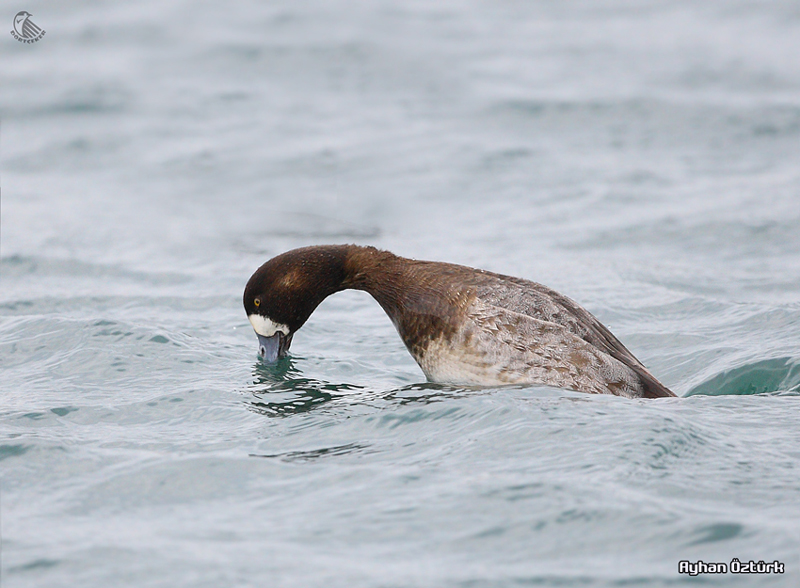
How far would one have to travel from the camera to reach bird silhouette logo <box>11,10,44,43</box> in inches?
676

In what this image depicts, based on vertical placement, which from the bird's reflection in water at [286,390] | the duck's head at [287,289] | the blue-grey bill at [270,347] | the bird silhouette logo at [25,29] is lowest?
the bird's reflection in water at [286,390]

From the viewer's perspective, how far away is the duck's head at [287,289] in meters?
7.36

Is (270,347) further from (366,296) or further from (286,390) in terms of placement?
(366,296)

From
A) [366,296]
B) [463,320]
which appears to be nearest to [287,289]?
[463,320]

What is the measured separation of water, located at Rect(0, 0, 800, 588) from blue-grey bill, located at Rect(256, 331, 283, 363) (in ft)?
0.45

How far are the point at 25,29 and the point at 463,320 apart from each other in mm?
13463

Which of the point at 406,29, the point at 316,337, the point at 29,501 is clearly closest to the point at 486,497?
the point at 29,501

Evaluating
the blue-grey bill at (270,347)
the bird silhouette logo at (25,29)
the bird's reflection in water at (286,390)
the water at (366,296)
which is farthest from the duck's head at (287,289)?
the bird silhouette logo at (25,29)

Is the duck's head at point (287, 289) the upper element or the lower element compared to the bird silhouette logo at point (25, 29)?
lower

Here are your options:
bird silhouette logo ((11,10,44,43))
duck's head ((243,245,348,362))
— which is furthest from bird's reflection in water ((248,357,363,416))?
bird silhouette logo ((11,10,44,43))

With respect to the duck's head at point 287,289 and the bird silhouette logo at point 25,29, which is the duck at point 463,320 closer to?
the duck's head at point 287,289

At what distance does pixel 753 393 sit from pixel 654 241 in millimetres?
4421

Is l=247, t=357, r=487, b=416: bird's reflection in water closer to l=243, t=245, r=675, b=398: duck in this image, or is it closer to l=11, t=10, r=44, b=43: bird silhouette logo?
l=243, t=245, r=675, b=398: duck

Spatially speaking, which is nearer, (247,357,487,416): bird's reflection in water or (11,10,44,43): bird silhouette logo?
(247,357,487,416): bird's reflection in water
